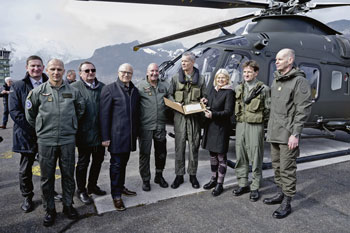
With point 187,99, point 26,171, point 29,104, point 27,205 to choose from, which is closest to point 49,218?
point 27,205

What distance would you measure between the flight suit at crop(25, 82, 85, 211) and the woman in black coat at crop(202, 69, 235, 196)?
1.79 m

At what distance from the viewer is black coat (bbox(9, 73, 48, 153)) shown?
2791 mm

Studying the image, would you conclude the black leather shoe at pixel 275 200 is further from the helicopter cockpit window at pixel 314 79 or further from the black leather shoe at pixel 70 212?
the helicopter cockpit window at pixel 314 79

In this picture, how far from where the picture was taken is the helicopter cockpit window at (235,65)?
478 centimetres

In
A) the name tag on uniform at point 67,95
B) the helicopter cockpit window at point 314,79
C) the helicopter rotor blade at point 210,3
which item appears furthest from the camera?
the helicopter cockpit window at point 314,79

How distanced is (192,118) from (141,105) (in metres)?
0.80

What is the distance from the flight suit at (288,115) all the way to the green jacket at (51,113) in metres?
2.52

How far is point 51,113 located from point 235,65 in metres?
3.59

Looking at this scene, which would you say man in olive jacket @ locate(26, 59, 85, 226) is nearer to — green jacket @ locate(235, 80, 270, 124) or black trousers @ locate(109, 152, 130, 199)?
black trousers @ locate(109, 152, 130, 199)

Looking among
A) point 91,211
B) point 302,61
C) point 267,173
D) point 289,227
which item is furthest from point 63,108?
point 302,61

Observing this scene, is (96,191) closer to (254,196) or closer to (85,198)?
(85,198)

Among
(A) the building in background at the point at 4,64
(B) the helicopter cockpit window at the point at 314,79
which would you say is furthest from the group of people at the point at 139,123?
(A) the building in background at the point at 4,64

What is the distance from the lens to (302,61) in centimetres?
528

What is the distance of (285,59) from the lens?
9.43ft
